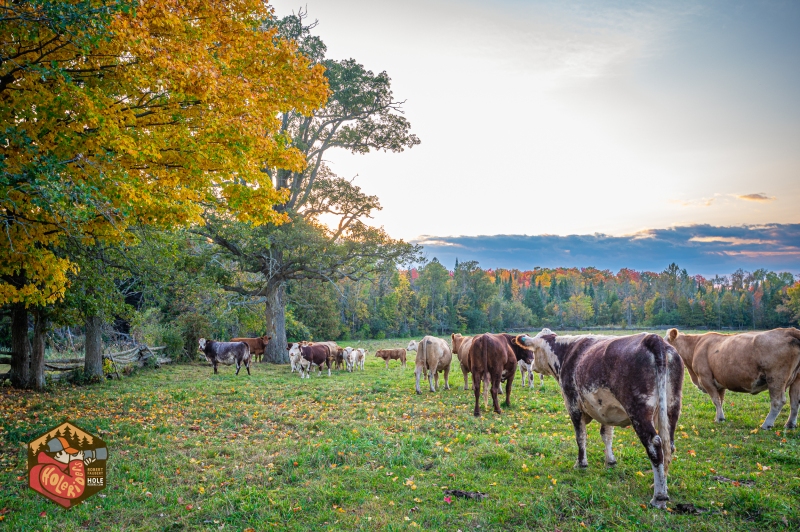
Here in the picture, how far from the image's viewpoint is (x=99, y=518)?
16.1ft

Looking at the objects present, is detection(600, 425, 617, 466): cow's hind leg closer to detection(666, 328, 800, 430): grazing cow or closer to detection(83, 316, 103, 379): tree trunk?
detection(666, 328, 800, 430): grazing cow

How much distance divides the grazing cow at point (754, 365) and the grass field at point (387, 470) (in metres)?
0.69

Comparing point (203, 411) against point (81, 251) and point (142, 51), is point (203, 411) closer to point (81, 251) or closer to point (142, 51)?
point (81, 251)

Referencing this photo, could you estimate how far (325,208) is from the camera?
944 inches

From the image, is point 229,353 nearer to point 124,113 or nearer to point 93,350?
point 93,350

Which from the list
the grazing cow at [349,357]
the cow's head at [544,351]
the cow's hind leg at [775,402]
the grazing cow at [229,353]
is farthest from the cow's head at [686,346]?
the grazing cow at [229,353]

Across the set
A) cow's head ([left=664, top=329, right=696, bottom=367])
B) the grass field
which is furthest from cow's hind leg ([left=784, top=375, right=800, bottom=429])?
cow's head ([left=664, top=329, right=696, bottom=367])

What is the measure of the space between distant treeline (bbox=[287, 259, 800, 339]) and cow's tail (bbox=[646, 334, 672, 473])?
4330 centimetres

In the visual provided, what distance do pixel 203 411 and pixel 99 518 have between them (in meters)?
5.61

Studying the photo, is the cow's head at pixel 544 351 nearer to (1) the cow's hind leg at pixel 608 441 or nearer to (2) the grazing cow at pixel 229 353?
(1) the cow's hind leg at pixel 608 441

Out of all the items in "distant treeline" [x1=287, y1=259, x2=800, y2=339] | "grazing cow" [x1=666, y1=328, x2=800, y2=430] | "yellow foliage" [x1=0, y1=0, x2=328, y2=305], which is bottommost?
"distant treeline" [x1=287, y1=259, x2=800, y2=339]

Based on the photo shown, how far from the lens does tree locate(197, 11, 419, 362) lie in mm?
21438

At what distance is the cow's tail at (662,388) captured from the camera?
5082mm

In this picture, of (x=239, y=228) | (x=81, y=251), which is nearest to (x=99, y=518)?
(x=81, y=251)
